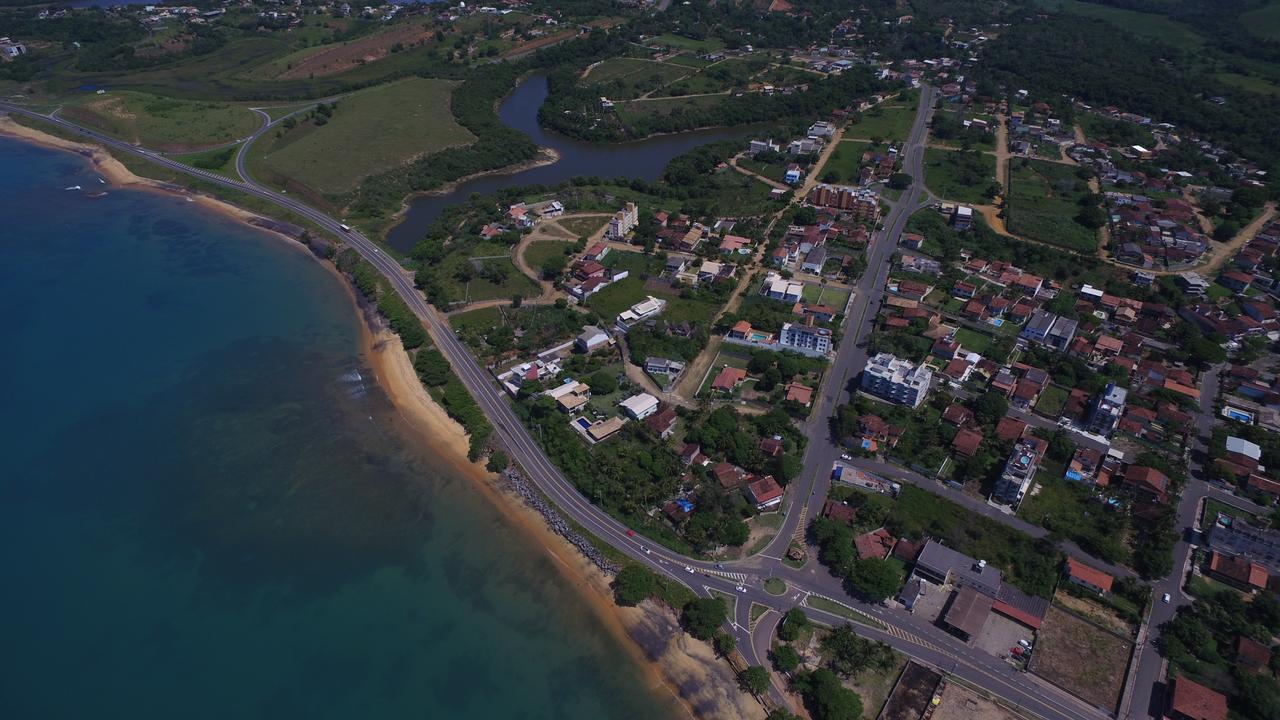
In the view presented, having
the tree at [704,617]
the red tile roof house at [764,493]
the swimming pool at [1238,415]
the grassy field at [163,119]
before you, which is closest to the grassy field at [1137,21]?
the swimming pool at [1238,415]

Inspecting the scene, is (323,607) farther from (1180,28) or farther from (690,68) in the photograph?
(1180,28)

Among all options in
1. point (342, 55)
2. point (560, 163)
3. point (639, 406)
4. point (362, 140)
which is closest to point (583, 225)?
point (560, 163)

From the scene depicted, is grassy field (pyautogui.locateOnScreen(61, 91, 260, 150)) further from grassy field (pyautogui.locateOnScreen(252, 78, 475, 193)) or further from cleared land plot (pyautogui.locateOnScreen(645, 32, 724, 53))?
cleared land plot (pyautogui.locateOnScreen(645, 32, 724, 53))

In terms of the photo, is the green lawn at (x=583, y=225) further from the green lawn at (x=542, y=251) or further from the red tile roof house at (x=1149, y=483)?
the red tile roof house at (x=1149, y=483)

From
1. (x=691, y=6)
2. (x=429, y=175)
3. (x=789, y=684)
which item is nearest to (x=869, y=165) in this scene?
(x=429, y=175)

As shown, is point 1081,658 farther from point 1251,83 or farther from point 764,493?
point 1251,83
